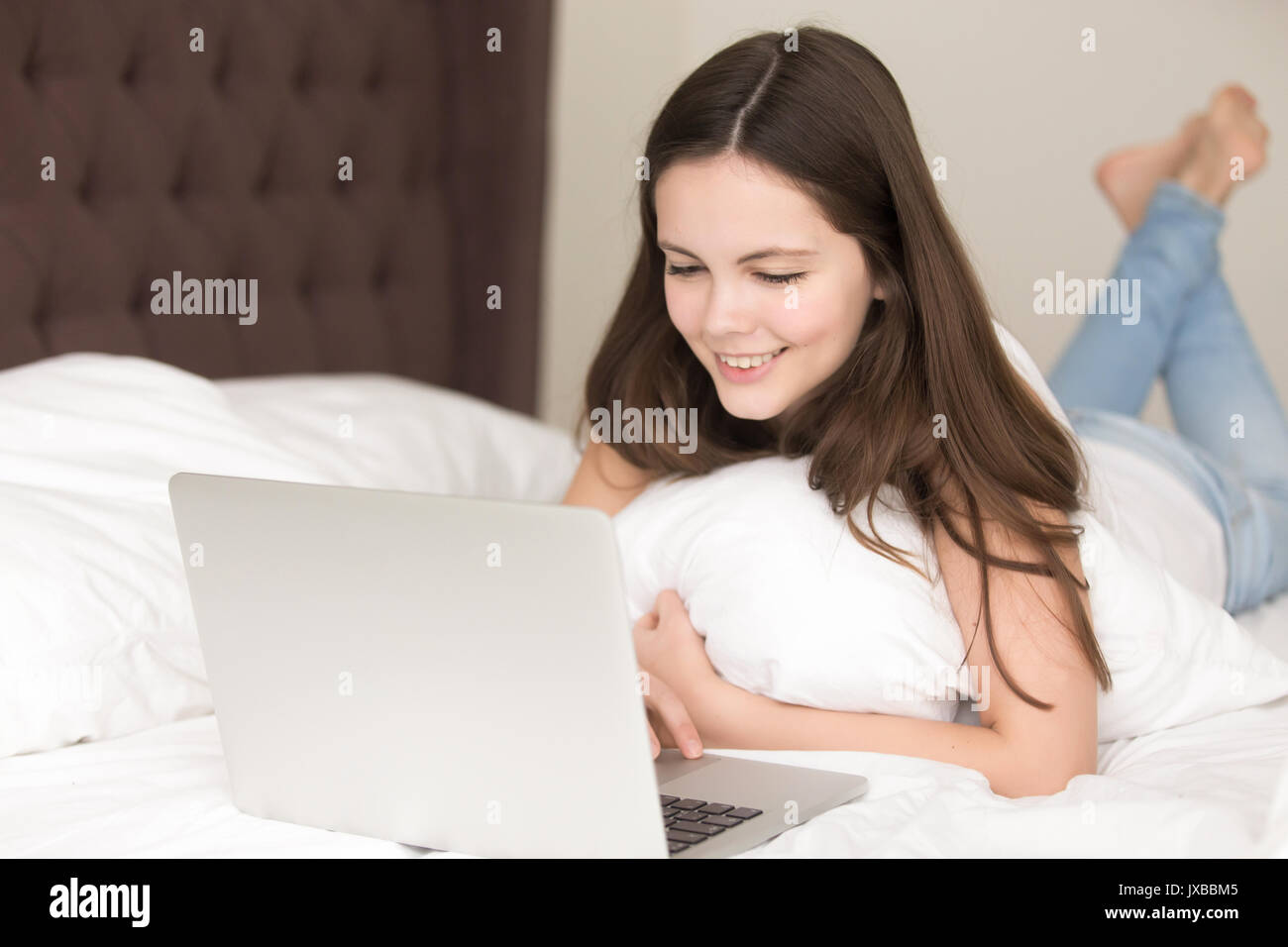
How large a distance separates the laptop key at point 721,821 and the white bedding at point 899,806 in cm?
3

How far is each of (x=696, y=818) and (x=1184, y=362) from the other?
1.44 meters

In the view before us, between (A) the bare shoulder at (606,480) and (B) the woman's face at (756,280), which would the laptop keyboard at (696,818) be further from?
(A) the bare shoulder at (606,480)

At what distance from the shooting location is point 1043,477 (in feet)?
4.03

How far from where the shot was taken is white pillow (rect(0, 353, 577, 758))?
119 centimetres

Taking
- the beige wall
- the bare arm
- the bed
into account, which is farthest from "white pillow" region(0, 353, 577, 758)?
the beige wall

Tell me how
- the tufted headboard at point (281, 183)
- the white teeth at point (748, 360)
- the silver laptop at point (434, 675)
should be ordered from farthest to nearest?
the tufted headboard at point (281, 183) → the white teeth at point (748, 360) → the silver laptop at point (434, 675)

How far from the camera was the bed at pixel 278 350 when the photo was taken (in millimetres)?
1023

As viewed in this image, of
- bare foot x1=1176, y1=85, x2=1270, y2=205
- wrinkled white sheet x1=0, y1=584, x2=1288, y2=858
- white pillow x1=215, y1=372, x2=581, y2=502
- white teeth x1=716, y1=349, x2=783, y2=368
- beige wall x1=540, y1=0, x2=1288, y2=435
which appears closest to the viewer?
wrinkled white sheet x1=0, y1=584, x2=1288, y2=858

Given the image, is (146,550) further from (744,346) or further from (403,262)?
(403,262)

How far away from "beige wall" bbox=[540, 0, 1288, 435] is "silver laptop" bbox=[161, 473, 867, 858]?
1623 millimetres

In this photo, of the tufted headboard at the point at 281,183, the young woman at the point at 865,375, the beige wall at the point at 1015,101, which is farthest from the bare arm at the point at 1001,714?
the beige wall at the point at 1015,101

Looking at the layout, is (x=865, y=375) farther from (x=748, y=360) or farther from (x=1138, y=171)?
(x=1138, y=171)

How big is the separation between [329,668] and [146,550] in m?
0.46

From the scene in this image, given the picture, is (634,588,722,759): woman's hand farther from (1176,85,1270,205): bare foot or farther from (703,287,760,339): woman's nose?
(1176,85,1270,205): bare foot
